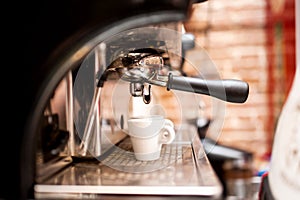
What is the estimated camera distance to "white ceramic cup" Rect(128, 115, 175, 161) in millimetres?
527

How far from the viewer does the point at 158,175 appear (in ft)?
1.50

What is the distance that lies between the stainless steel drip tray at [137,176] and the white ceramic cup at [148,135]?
0.04 ft

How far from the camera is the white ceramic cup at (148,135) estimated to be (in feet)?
1.73

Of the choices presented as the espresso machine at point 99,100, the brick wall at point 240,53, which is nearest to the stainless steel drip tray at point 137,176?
the espresso machine at point 99,100

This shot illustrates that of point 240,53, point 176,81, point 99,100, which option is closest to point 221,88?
point 176,81

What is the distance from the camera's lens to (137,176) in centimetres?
46

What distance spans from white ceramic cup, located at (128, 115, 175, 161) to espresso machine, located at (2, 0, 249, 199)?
2 cm

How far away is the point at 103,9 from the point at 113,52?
18cm

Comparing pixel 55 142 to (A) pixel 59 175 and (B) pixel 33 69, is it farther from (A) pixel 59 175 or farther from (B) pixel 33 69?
(B) pixel 33 69

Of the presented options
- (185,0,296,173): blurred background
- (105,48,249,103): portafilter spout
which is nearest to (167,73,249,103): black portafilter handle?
(105,48,249,103): portafilter spout

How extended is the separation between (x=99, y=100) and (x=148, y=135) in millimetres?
111

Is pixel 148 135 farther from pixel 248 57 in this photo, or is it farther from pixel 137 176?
pixel 248 57

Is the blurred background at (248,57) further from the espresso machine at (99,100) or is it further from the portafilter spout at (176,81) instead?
the portafilter spout at (176,81)

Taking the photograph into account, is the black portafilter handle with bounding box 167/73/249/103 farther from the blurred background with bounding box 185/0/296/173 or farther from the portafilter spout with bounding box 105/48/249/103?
the blurred background with bounding box 185/0/296/173
